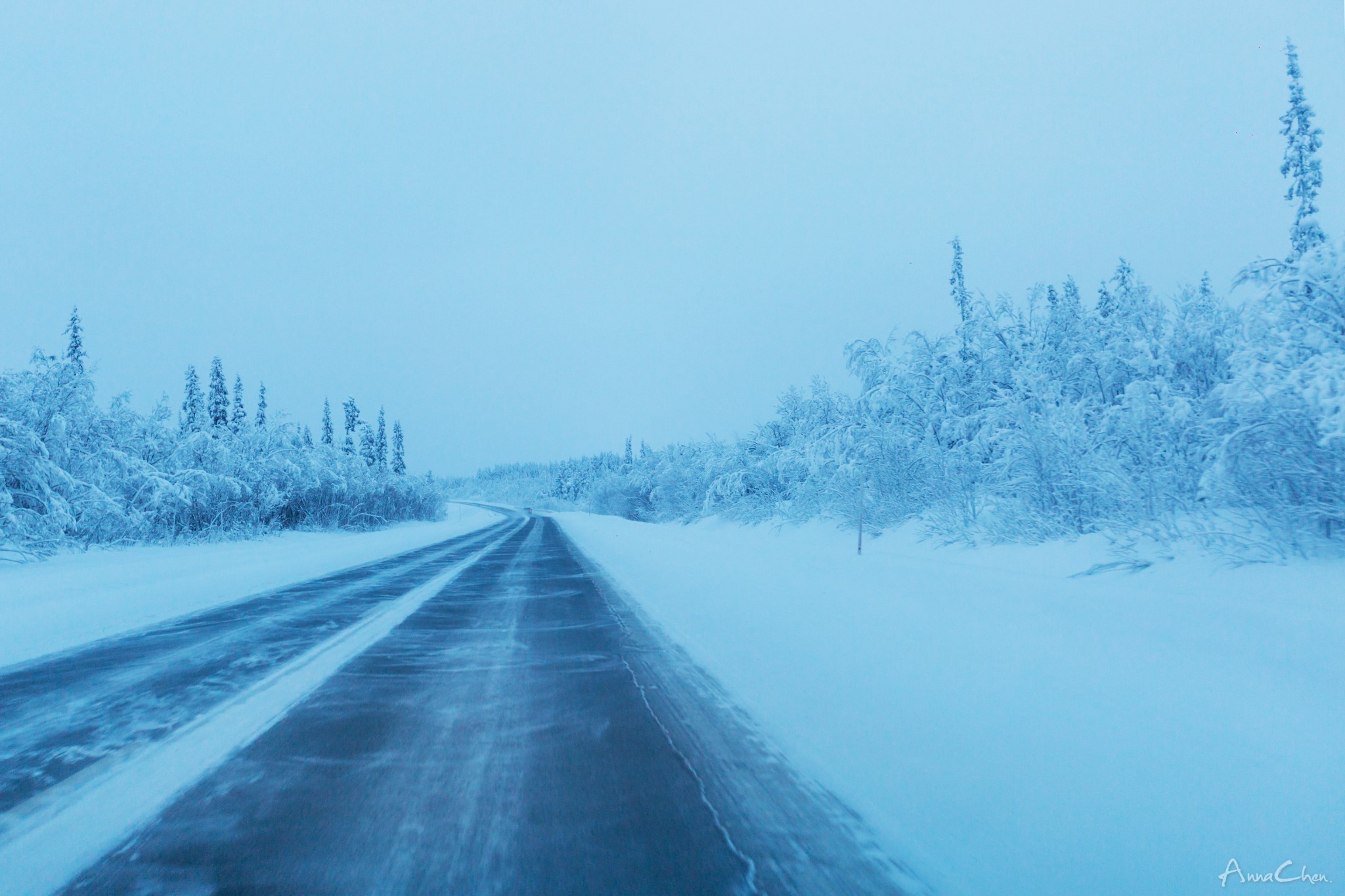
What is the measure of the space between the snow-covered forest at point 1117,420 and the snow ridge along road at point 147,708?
10712mm

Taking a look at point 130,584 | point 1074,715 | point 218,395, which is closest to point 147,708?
point 1074,715

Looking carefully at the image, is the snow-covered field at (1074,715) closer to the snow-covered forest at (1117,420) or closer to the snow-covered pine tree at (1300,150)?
the snow-covered forest at (1117,420)

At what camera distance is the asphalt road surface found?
337cm

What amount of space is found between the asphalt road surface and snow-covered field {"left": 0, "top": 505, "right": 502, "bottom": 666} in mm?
2191

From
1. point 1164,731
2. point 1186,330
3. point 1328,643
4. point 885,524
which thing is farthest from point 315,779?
point 885,524

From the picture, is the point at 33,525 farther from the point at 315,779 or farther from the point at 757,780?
the point at 757,780

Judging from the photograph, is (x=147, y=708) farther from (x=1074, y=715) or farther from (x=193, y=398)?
(x=193, y=398)

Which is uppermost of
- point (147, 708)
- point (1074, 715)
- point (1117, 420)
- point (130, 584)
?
point (1117, 420)

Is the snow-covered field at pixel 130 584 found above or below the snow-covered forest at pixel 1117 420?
below

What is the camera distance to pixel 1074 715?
5359 mm

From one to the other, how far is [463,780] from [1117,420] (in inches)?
558

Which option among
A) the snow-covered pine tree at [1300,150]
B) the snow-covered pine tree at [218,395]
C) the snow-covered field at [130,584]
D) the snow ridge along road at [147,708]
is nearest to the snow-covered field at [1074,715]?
the snow ridge along road at [147,708]

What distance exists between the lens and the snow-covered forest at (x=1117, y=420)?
30.9 feet

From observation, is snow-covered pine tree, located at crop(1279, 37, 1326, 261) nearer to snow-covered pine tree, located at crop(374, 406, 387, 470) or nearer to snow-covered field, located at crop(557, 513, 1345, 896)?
snow-covered field, located at crop(557, 513, 1345, 896)
